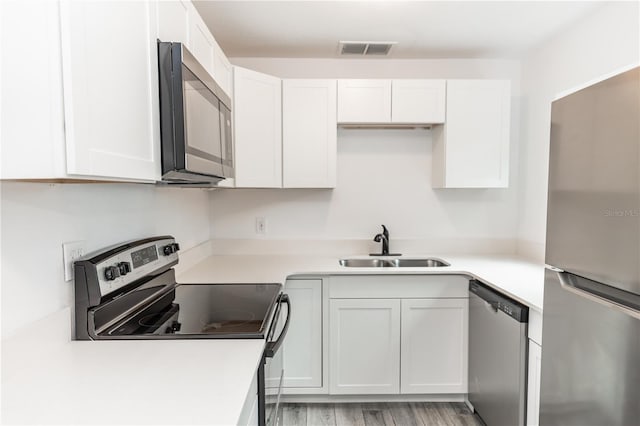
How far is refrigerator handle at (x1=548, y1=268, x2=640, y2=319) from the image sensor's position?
998mm

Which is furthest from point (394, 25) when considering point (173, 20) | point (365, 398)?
point (365, 398)

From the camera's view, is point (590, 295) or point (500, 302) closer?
point (590, 295)

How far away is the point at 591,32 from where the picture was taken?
6.96 ft

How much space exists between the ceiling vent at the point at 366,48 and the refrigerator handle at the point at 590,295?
1.81 metres

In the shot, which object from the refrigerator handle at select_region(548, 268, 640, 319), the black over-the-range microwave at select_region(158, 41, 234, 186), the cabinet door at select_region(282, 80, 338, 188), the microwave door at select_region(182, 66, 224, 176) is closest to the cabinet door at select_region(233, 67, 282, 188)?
the cabinet door at select_region(282, 80, 338, 188)

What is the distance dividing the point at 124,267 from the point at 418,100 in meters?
2.02

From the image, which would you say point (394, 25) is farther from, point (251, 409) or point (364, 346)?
point (251, 409)

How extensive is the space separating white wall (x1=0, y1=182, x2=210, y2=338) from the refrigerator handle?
1577 mm

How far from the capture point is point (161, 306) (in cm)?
151

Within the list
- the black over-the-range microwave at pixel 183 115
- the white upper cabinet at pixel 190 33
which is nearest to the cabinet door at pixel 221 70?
the white upper cabinet at pixel 190 33

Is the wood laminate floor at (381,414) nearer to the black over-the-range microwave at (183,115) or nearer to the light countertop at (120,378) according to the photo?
the light countertop at (120,378)

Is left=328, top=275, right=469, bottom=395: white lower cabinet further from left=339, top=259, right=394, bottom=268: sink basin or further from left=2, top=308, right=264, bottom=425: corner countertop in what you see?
left=2, top=308, right=264, bottom=425: corner countertop

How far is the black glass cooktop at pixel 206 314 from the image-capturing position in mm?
1222

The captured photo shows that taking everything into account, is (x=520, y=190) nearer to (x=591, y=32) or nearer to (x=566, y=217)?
(x=591, y=32)
